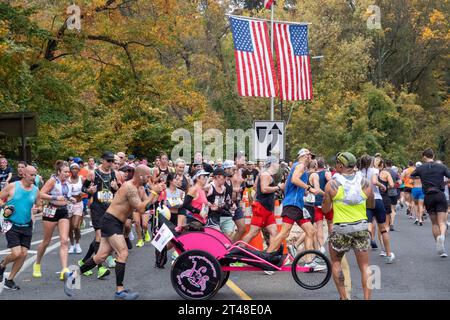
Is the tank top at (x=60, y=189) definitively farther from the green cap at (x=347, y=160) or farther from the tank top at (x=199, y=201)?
the green cap at (x=347, y=160)

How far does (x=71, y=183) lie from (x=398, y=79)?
44.7m

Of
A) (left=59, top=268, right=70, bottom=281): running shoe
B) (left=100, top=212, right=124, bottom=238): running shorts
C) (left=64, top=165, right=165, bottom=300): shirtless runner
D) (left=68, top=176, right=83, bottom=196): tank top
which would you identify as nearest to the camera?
(left=64, top=165, right=165, bottom=300): shirtless runner

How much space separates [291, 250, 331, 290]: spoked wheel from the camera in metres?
10.1

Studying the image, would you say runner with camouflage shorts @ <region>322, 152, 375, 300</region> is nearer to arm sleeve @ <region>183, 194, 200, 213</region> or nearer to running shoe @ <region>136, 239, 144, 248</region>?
arm sleeve @ <region>183, 194, 200, 213</region>

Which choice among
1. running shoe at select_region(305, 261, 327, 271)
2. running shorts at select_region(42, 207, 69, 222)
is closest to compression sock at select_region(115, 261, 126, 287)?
running shorts at select_region(42, 207, 69, 222)

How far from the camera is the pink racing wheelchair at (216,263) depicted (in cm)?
959

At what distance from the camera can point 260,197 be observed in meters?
12.1

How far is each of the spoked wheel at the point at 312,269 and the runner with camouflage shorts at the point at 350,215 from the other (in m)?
1.21

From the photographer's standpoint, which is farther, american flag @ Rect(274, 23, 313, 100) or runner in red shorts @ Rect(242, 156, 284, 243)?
american flag @ Rect(274, 23, 313, 100)

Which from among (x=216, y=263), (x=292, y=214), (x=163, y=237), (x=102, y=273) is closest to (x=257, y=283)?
(x=292, y=214)

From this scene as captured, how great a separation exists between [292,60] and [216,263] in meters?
14.7

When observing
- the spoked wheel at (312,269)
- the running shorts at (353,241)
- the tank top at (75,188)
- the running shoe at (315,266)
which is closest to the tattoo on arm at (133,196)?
the spoked wheel at (312,269)

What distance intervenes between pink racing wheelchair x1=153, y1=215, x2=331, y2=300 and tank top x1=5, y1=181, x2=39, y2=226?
2045 mm

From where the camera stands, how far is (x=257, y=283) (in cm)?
1130
